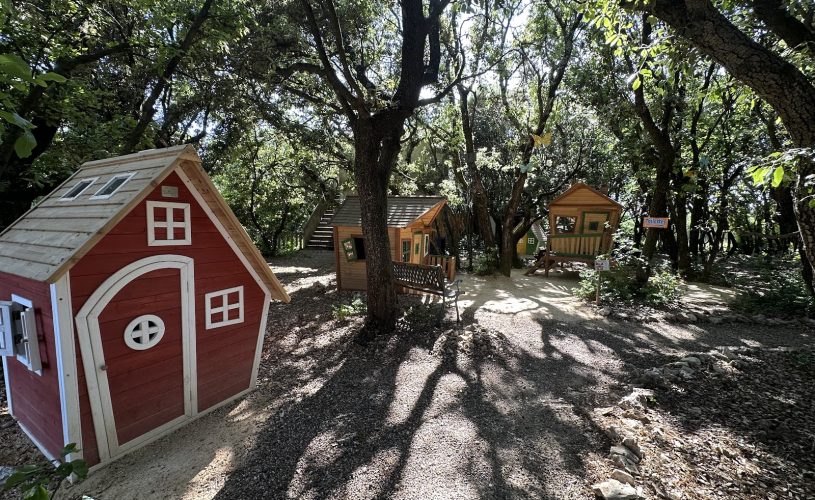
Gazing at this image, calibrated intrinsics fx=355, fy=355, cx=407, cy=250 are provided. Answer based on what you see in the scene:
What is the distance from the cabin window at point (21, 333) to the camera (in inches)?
128

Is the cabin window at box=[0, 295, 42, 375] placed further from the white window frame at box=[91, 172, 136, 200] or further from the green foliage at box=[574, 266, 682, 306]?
the green foliage at box=[574, 266, 682, 306]

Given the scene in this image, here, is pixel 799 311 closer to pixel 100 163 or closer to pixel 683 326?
pixel 683 326

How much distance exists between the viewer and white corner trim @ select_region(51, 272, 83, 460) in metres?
3.00

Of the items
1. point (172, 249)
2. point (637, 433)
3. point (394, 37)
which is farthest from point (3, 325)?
point (394, 37)

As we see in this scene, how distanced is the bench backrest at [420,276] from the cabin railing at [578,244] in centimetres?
641

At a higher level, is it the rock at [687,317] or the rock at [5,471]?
the rock at [687,317]

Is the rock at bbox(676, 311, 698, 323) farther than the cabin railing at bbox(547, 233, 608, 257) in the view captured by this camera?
No

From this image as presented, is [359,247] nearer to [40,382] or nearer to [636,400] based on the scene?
[40,382]

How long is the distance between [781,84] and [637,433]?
3.33 meters

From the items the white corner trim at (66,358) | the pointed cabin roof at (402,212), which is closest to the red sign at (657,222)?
the pointed cabin roof at (402,212)

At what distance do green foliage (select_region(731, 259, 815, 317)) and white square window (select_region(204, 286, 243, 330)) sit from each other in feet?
32.3

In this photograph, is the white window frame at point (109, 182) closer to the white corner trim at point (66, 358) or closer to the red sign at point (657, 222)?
the white corner trim at point (66, 358)

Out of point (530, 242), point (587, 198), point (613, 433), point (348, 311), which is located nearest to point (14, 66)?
point (613, 433)

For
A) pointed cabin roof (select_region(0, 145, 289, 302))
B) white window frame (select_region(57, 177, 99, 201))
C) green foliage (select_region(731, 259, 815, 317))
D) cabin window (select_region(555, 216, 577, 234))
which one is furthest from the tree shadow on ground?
cabin window (select_region(555, 216, 577, 234))
